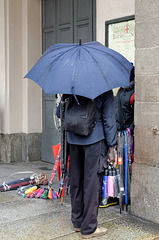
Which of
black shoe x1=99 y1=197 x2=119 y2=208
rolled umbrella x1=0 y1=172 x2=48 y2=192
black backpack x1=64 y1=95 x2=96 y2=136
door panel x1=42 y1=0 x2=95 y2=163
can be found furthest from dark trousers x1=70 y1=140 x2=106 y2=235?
door panel x1=42 y1=0 x2=95 y2=163

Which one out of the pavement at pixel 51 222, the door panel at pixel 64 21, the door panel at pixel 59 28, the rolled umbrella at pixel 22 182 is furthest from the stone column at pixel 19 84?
the pavement at pixel 51 222

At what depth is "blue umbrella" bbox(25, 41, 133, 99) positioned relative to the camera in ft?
12.1

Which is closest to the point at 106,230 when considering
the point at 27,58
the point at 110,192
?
the point at 110,192

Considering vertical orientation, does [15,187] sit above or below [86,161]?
below

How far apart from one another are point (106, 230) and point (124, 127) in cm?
149

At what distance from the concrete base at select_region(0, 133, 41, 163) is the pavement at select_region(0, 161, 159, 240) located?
2.67m

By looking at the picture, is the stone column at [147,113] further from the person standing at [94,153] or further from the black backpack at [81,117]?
the black backpack at [81,117]

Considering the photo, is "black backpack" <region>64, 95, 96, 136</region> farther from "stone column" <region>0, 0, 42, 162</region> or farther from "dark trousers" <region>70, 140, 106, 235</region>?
"stone column" <region>0, 0, 42, 162</region>

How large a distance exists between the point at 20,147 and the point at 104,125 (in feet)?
15.6

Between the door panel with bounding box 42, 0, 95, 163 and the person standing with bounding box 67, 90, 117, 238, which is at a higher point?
the door panel with bounding box 42, 0, 95, 163

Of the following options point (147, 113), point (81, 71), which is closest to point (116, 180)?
point (147, 113)

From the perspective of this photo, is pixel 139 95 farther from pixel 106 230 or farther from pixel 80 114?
pixel 106 230

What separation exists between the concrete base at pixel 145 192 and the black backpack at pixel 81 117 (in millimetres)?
1083

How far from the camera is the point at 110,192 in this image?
Result: 468cm
